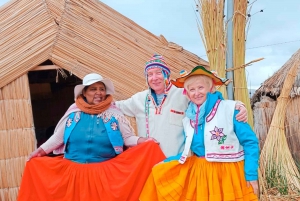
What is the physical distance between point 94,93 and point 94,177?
2.19ft

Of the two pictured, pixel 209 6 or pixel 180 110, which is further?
pixel 209 6

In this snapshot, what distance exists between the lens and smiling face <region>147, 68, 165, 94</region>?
3.12m

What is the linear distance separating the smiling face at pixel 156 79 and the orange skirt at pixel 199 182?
631 millimetres

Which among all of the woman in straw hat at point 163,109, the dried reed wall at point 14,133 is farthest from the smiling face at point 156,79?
the dried reed wall at point 14,133

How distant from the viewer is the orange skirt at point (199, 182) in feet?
8.63

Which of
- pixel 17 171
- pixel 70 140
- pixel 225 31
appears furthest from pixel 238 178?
pixel 17 171

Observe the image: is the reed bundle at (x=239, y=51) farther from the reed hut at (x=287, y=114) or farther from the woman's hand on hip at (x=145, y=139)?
the reed hut at (x=287, y=114)

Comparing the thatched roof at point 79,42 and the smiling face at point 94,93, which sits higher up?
the thatched roof at point 79,42

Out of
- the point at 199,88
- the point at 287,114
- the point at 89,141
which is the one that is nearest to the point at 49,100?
the point at 287,114

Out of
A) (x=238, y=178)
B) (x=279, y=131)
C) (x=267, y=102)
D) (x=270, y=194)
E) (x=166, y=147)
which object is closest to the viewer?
(x=238, y=178)

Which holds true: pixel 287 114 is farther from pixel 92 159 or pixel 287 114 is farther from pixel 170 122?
pixel 92 159

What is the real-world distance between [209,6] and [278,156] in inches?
82.1

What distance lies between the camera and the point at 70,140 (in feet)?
10.4

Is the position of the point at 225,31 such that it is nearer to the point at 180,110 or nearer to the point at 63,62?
the point at 180,110
